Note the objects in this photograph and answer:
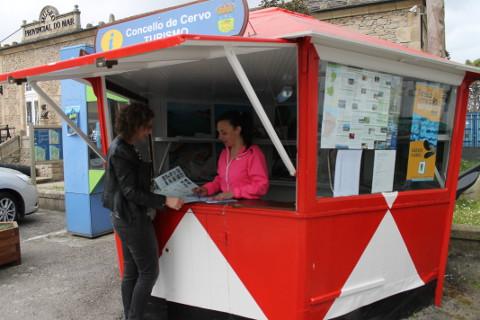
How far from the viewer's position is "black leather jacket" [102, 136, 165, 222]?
8.88ft

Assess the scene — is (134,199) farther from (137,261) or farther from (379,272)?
(379,272)

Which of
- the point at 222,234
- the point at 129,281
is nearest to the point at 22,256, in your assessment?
the point at 129,281

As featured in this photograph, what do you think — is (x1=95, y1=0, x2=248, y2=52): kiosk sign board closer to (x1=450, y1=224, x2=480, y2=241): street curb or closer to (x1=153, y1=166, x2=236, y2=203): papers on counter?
(x1=153, y1=166, x2=236, y2=203): papers on counter

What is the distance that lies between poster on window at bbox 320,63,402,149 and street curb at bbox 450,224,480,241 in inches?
81.3

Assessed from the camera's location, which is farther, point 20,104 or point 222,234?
point 20,104

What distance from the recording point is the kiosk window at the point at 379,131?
265 centimetres

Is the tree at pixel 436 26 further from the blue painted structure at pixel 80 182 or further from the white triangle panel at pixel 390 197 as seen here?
the blue painted structure at pixel 80 182

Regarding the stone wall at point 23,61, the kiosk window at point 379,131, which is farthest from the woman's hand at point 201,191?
the stone wall at point 23,61

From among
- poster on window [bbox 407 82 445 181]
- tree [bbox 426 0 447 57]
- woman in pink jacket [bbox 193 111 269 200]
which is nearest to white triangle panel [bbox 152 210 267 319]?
woman in pink jacket [bbox 193 111 269 200]

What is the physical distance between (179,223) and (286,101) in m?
1.89

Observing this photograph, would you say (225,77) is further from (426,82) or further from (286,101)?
(426,82)

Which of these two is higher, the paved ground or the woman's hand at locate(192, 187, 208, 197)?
the woman's hand at locate(192, 187, 208, 197)

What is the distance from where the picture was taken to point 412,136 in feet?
10.4

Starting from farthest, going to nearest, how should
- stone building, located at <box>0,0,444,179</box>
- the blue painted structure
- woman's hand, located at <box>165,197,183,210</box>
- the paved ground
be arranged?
stone building, located at <box>0,0,444,179</box>, the blue painted structure, the paved ground, woman's hand, located at <box>165,197,183,210</box>
